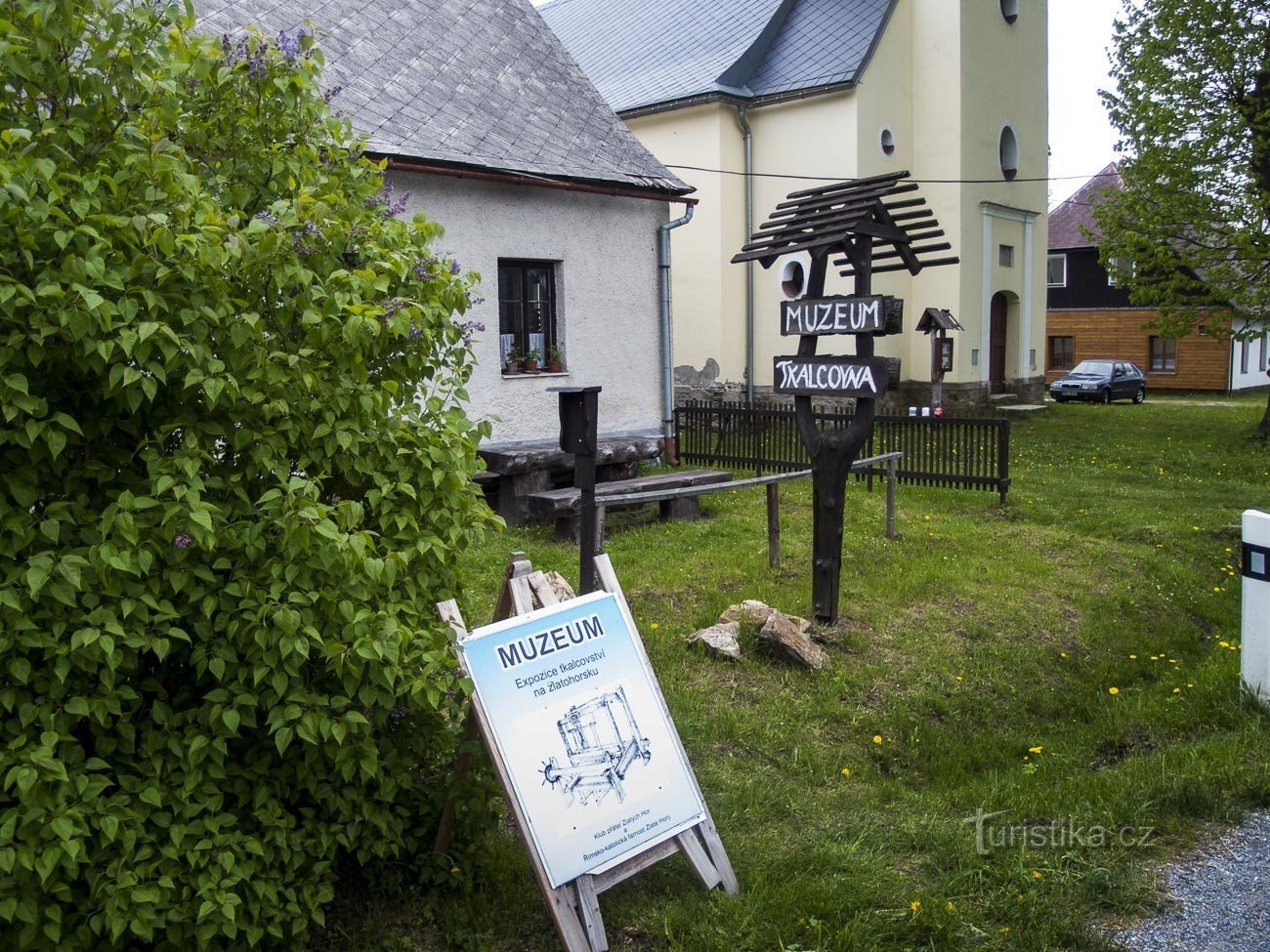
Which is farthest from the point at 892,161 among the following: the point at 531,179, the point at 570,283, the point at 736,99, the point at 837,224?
the point at 837,224

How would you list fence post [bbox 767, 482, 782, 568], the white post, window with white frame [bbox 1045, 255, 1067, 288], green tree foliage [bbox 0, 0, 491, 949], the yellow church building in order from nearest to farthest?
green tree foliage [bbox 0, 0, 491, 949] → the white post → fence post [bbox 767, 482, 782, 568] → the yellow church building → window with white frame [bbox 1045, 255, 1067, 288]

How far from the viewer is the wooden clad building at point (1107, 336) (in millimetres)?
36625

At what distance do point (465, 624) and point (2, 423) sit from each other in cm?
163

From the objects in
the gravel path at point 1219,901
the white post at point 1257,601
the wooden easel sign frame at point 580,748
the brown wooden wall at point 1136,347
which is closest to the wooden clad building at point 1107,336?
the brown wooden wall at point 1136,347

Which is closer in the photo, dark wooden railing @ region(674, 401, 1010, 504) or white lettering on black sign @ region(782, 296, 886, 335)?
white lettering on black sign @ region(782, 296, 886, 335)

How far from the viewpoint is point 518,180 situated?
38.9ft

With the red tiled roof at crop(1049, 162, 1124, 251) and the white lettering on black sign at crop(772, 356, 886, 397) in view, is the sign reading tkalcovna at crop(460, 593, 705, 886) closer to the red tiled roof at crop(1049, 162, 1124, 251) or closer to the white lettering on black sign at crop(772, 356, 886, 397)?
the white lettering on black sign at crop(772, 356, 886, 397)

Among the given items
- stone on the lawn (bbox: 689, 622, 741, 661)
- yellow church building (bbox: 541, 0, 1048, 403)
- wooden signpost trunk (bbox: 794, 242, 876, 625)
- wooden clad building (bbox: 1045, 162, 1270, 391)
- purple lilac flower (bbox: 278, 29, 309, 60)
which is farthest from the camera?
wooden clad building (bbox: 1045, 162, 1270, 391)

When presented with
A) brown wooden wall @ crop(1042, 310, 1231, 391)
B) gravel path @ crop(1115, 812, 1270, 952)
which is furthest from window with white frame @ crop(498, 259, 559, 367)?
brown wooden wall @ crop(1042, 310, 1231, 391)

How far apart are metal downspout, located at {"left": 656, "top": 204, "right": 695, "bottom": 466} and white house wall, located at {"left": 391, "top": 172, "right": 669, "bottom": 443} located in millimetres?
78

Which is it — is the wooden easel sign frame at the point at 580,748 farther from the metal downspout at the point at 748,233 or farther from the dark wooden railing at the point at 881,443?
the metal downspout at the point at 748,233

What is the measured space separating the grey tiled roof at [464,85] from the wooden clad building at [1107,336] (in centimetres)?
2749

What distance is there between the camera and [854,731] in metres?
5.95
